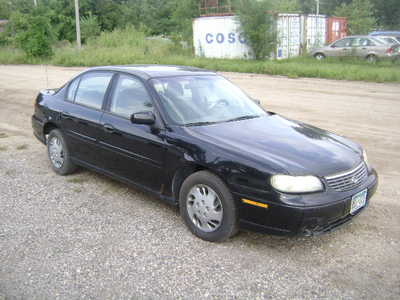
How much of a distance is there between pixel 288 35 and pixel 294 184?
24056 mm

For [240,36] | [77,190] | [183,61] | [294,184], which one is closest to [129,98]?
[77,190]

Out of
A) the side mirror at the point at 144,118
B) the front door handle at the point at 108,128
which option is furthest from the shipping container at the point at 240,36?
the side mirror at the point at 144,118

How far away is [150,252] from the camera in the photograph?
3.95 meters

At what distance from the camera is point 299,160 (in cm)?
386

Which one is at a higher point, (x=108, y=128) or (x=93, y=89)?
(x=93, y=89)

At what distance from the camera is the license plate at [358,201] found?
12.8ft

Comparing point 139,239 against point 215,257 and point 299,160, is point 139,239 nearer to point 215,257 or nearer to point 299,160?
point 215,257

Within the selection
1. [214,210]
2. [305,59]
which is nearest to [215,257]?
[214,210]

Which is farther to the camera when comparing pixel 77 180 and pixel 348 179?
pixel 77 180

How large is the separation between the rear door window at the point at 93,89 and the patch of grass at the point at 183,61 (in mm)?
14145

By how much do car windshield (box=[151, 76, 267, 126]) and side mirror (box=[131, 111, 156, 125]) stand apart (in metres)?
0.18

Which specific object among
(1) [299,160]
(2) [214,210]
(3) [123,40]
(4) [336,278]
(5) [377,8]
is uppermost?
(5) [377,8]

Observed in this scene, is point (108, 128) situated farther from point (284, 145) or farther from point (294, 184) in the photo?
point (294, 184)

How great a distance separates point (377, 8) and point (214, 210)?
5829cm
